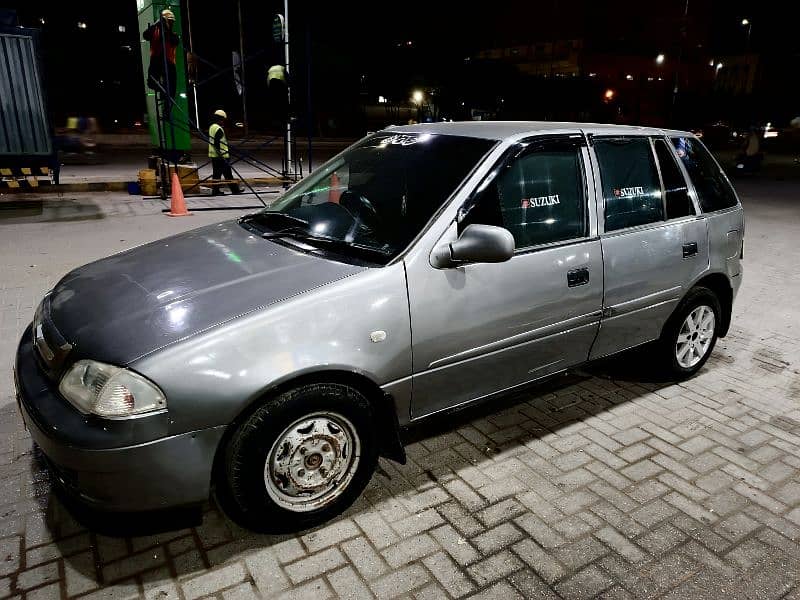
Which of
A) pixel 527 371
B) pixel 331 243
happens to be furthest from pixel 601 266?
pixel 331 243

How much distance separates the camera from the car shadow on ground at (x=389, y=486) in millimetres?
2465

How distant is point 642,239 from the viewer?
361cm

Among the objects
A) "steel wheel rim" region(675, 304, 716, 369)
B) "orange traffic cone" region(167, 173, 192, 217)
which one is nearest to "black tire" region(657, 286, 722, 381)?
"steel wheel rim" region(675, 304, 716, 369)

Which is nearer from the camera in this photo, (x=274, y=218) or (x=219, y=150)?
(x=274, y=218)

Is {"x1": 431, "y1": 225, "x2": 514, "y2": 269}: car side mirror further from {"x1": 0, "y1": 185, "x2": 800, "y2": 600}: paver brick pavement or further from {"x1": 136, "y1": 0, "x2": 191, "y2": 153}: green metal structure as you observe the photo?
{"x1": 136, "y1": 0, "x2": 191, "y2": 153}: green metal structure

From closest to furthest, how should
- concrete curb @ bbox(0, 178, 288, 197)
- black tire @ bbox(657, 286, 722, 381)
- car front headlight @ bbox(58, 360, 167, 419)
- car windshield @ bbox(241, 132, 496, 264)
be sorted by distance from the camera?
car front headlight @ bbox(58, 360, 167, 419), car windshield @ bbox(241, 132, 496, 264), black tire @ bbox(657, 286, 722, 381), concrete curb @ bbox(0, 178, 288, 197)

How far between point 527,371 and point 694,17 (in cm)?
6904

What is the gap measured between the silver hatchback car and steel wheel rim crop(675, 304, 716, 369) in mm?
239

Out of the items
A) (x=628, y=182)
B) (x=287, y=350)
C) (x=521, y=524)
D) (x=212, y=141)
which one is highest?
(x=628, y=182)

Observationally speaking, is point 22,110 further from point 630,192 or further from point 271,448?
point 630,192

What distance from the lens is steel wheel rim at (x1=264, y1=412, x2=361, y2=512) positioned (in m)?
2.54

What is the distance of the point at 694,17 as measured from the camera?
5884 centimetres

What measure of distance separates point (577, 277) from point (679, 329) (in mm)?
1311

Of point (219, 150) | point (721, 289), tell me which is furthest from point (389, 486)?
point (219, 150)
